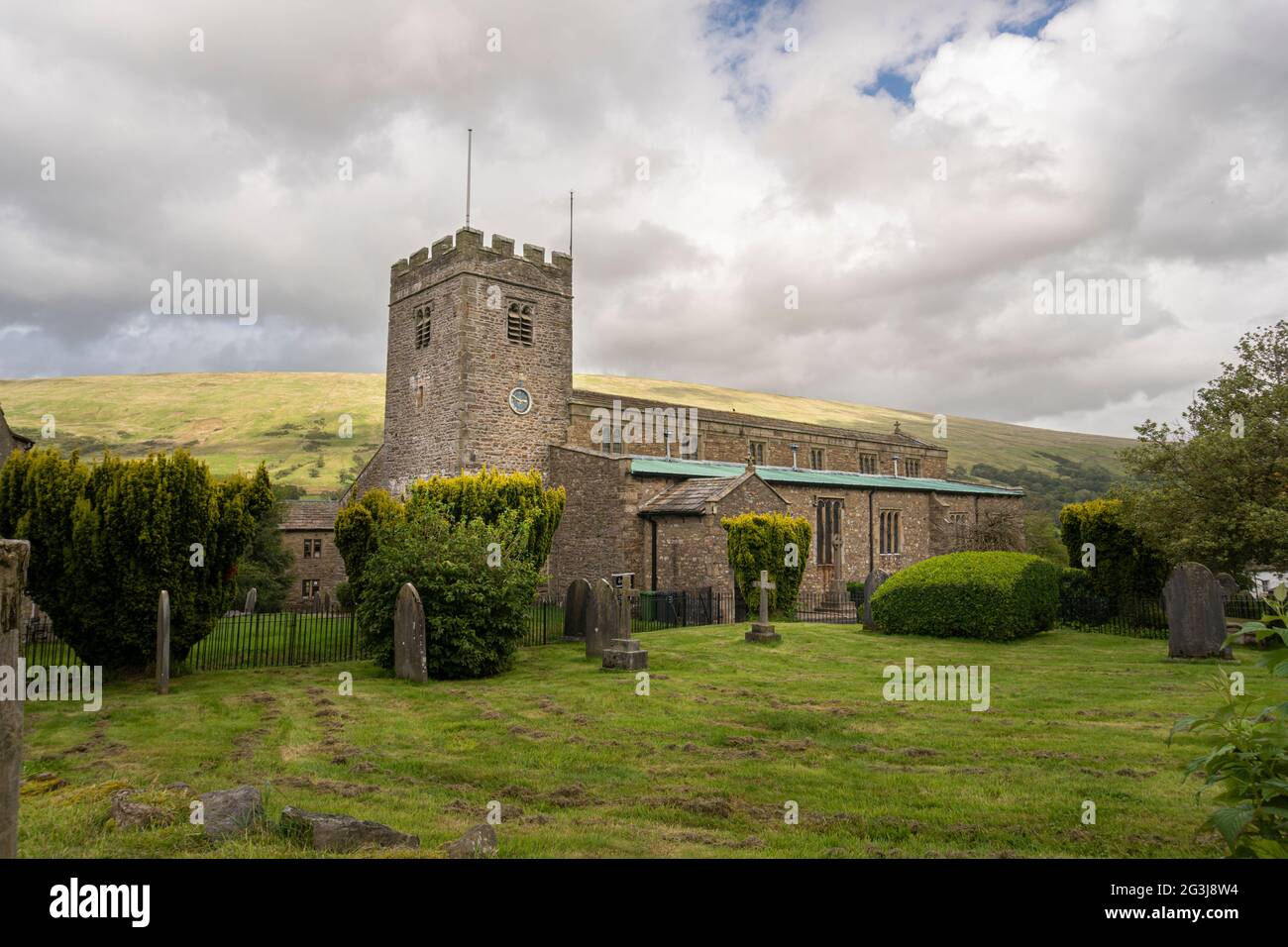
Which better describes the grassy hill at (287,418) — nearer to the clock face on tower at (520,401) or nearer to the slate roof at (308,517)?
the slate roof at (308,517)

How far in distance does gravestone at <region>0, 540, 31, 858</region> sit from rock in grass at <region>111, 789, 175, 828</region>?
7.31 feet

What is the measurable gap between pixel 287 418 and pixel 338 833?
129437 mm

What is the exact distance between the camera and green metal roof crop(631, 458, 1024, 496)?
2848 cm

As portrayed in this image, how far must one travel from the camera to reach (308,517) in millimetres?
43688

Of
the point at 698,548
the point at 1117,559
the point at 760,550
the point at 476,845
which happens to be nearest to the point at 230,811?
the point at 476,845

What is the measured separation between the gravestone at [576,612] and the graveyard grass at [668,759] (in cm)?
404

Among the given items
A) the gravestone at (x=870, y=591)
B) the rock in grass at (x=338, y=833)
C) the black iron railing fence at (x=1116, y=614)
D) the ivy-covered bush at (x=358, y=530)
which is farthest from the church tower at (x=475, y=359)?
the rock in grass at (x=338, y=833)

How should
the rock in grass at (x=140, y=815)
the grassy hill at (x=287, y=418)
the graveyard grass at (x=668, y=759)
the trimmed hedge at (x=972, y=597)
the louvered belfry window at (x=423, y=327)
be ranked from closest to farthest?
the rock in grass at (x=140, y=815), the graveyard grass at (x=668, y=759), the trimmed hedge at (x=972, y=597), the louvered belfry window at (x=423, y=327), the grassy hill at (x=287, y=418)

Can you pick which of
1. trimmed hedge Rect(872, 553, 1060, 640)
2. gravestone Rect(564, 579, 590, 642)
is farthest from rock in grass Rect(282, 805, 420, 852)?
trimmed hedge Rect(872, 553, 1060, 640)

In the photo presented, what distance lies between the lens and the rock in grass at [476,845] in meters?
5.05

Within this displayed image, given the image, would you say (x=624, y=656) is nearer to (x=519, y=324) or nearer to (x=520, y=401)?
(x=520, y=401)

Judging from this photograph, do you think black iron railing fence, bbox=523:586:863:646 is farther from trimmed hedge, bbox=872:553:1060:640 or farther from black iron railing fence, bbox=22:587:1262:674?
trimmed hedge, bbox=872:553:1060:640
